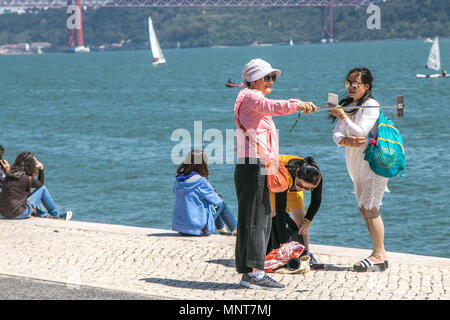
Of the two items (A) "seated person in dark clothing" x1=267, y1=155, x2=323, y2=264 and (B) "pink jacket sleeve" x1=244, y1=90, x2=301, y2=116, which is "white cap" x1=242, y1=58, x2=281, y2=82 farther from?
(A) "seated person in dark clothing" x1=267, y1=155, x2=323, y2=264

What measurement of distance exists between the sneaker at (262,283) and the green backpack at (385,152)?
47.7 inches

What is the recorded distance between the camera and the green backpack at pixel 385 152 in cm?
630

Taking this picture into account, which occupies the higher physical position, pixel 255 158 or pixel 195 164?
pixel 255 158

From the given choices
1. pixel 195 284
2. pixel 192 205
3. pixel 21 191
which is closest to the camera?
pixel 195 284

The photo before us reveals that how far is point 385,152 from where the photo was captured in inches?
248

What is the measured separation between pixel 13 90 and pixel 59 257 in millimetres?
74458

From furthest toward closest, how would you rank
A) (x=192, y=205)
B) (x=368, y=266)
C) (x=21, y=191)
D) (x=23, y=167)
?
(x=23, y=167), (x=21, y=191), (x=192, y=205), (x=368, y=266)

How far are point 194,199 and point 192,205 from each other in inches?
2.9

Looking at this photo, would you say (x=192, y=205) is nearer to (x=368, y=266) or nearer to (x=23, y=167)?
(x=368, y=266)

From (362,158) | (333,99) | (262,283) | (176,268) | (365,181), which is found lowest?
(176,268)

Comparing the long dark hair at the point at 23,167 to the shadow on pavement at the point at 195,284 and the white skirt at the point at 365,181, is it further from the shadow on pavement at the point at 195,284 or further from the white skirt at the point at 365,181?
the white skirt at the point at 365,181

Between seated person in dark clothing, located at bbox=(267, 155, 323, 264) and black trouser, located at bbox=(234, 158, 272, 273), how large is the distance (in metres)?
0.57

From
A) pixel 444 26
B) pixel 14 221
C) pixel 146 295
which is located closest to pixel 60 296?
pixel 146 295

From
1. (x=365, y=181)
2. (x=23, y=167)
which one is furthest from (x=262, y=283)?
(x=23, y=167)
